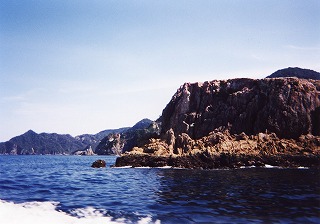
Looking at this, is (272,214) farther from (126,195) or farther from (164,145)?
(164,145)

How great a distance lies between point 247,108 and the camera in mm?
73750

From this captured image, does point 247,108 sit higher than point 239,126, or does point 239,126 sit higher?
point 247,108

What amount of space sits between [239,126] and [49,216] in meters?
63.0

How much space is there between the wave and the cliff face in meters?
58.7

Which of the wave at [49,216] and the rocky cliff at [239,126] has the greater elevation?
the rocky cliff at [239,126]

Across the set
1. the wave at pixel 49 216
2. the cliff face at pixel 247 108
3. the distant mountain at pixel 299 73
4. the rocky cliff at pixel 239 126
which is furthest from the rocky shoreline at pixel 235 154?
the distant mountain at pixel 299 73

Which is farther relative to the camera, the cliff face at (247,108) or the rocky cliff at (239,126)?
the cliff face at (247,108)

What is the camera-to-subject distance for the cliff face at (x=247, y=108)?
67938 millimetres

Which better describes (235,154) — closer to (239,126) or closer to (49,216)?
(239,126)

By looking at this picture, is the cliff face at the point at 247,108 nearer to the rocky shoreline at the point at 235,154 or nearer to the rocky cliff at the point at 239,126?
the rocky cliff at the point at 239,126

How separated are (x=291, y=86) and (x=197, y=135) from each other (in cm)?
2764

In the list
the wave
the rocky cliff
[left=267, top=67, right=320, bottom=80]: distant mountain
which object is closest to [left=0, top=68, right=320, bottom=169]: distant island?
the rocky cliff

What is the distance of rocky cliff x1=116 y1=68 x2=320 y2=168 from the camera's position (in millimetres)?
59719

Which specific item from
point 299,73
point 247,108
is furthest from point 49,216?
point 299,73
